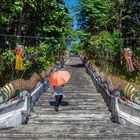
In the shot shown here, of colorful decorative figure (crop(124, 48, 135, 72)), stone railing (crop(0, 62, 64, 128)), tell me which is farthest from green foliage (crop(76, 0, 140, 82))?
stone railing (crop(0, 62, 64, 128))

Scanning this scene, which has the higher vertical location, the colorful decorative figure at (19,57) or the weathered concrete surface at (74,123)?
the colorful decorative figure at (19,57)

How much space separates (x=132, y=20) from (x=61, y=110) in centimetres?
2444

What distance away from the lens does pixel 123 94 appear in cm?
1533

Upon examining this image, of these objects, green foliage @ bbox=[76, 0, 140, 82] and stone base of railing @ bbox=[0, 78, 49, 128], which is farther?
green foliage @ bbox=[76, 0, 140, 82]

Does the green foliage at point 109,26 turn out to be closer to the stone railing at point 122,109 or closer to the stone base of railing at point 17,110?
the stone railing at point 122,109

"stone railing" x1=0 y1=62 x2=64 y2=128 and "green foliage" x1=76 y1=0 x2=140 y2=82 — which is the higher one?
"green foliage" x1=76 y1=0 x2=140 y2=82

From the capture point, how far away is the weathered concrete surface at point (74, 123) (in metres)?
12.5

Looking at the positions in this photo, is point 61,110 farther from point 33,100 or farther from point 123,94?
point 123,94

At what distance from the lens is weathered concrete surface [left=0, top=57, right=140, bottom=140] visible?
12.5 m

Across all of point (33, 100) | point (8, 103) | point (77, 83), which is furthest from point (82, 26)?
point (8, 103)

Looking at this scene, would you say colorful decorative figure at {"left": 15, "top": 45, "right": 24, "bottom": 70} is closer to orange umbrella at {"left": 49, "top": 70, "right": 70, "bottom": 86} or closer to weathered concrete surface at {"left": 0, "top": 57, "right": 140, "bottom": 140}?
weathered concrete surface at {"left": 0, "top": 57, "right": 140, "bottom": 140}

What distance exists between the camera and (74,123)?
1480cm

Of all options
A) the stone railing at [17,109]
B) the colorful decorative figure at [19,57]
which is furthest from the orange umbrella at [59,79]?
the colorful decorative figure at [19,57]

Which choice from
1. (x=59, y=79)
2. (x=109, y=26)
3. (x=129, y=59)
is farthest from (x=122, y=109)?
(x=109, y=26)
